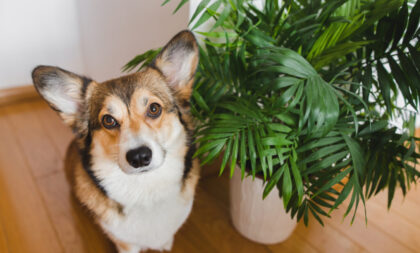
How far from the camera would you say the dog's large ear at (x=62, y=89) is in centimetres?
101

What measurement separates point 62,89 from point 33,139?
1.44 metres

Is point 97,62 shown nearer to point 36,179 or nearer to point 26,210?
point 36,179

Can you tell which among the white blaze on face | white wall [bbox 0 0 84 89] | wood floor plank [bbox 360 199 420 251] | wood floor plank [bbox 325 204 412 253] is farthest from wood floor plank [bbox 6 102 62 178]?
wood floor plank [bbox 360 199 420 251]

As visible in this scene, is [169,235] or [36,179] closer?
[169,235]

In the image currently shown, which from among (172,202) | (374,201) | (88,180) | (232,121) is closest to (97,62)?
(88,180)

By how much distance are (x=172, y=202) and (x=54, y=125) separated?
1661mm

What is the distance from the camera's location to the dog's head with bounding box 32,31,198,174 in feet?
3.26

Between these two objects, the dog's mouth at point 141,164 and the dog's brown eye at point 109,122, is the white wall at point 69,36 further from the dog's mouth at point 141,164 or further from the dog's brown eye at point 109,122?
the dog's mouth at point 141,164

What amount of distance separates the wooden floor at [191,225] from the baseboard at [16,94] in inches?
34.3

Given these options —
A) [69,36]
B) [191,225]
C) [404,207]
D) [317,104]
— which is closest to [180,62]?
[317,104]

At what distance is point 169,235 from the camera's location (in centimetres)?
132

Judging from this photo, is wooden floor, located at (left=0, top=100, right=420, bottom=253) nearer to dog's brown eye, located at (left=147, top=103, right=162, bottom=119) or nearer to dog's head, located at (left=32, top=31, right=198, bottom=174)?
dog's head, located at (left=32, top=31, right=198, bottom=174)

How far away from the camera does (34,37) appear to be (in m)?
2.55

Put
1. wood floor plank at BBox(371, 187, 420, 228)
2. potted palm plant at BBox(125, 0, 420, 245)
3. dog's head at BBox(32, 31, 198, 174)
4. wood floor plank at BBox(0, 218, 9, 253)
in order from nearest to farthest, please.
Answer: potted palm plant at BBox(125, 0, 420, 245), dog's head at BBox(32, 31, 198, 174), wood floor plank at BBox(0, 218, 9, 253), wood floor plank at BBox(371, 187, 420, 228)
